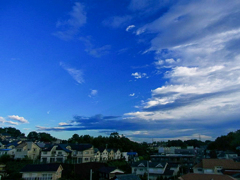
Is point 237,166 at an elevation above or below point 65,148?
below

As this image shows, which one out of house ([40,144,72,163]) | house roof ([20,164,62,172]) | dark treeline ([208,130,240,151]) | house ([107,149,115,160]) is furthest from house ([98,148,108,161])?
dark treeline ([208,130,240,151])

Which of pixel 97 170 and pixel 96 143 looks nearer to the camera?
pixel 97 170

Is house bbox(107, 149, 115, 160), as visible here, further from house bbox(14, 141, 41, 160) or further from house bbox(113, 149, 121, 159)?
house bbox(14, 141, 41, 160)

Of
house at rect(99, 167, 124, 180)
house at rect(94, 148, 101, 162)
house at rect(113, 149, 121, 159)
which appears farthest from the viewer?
house at rect(113, 149, 121, 159)

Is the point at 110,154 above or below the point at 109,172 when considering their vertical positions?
above

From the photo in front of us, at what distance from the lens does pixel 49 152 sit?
3838 centimetres

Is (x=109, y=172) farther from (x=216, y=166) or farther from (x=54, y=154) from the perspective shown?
(x=216, y=166)

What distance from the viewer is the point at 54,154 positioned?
127 feet

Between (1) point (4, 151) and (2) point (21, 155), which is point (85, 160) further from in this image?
(1) point (4, 151)

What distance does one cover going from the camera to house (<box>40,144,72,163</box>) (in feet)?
125

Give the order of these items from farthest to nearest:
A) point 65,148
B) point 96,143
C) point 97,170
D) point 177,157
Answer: point 96,143
point 177,157
point 65,148
point 97,170

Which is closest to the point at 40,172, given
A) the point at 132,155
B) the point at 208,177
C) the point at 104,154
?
the point at 208,177

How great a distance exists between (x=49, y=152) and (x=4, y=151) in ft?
37.1

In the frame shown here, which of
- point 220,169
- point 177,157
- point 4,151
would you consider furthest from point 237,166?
point 4,151
